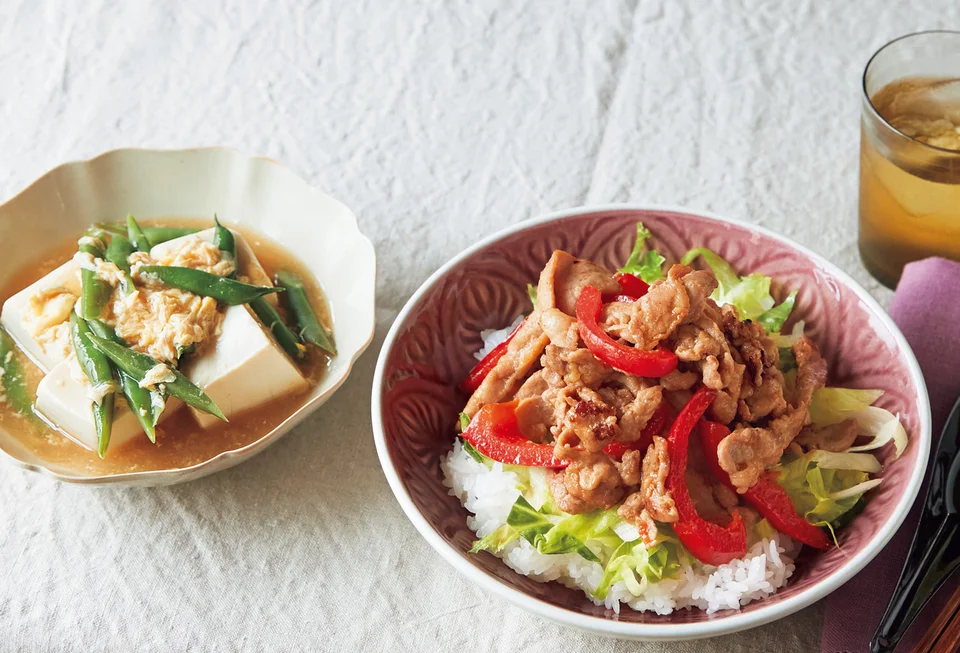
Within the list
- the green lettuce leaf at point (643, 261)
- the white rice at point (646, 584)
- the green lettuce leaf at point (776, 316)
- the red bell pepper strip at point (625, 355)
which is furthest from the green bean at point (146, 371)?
the green lettuce leaf at point (776, 316)

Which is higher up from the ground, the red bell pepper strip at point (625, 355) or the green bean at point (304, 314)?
the red bell pepper strip at point (625, 355)

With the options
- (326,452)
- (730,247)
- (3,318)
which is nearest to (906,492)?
(730,247)

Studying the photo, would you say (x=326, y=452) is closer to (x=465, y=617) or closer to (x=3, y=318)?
(x=465, y=617)

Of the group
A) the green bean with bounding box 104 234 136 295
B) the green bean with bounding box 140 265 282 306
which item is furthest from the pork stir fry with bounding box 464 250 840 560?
the green bean with bounding box 104 234 136 295

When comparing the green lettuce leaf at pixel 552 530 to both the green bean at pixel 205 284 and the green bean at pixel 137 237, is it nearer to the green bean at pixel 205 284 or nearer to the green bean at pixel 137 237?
the green bean at pixel 205 284

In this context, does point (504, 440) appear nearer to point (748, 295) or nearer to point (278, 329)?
point (748, 295)

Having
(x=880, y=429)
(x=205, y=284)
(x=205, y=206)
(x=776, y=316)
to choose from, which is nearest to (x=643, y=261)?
(x=776, y=316)
